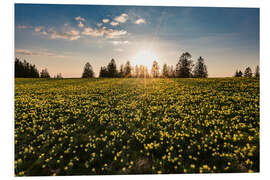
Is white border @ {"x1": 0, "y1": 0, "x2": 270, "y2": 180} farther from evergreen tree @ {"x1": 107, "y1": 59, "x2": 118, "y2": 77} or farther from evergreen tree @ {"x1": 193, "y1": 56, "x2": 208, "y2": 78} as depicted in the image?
evergreen tree @ {"x1": 107, "y1": 59, "x2": 118, "y2": 77}

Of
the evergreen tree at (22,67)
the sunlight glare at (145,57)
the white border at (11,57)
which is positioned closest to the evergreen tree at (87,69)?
Answer: the evergreen tree at (22,67)

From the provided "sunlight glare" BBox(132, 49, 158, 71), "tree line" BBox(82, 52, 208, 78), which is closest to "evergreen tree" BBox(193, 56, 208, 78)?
"tree line" BBox(82, 52, 208, 78)

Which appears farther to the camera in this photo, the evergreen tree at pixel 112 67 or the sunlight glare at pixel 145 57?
the evergreen tree at pixel 112 67

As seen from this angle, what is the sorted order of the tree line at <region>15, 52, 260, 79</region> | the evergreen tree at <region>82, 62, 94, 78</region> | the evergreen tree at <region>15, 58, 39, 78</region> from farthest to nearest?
1. the evergreen tree at <region>82, 62, 94, 78</region>
2. the tree line at <region>15, 52, 260, 79</region>
3. the evergreen tree at <region>15, 58, 39, 78</region>

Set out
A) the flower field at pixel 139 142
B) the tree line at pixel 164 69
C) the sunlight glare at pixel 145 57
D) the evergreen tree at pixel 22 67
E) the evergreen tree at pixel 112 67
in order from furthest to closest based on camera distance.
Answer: the evergreen tree at pixel 112 67, the tree line at pixel 164 69, the sunlight glare at pixel 145 57, the evergreen tree at pixel 22 67, the flower field at pixel 139 142

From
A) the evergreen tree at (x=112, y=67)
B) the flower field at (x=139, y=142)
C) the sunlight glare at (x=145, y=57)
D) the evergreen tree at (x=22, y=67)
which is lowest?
the flower field at (x=139, y=142)

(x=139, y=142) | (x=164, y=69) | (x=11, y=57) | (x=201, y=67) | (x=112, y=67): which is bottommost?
(x=139, y=142)

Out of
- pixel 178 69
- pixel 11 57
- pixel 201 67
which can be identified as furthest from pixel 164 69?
pixel 11 57

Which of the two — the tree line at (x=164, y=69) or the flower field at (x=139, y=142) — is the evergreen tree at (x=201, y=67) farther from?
the flower field at (x=139, y=142)

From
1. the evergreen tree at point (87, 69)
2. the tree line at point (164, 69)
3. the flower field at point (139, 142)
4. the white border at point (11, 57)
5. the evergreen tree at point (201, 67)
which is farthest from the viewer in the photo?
the evergreen tree at point (87, 69)

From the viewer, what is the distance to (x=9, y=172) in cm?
364

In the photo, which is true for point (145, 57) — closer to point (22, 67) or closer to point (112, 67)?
point (22, 67)

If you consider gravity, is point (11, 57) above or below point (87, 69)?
below

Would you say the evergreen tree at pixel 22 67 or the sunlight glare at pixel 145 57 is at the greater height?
the sunlight glare at pixel 145 57
